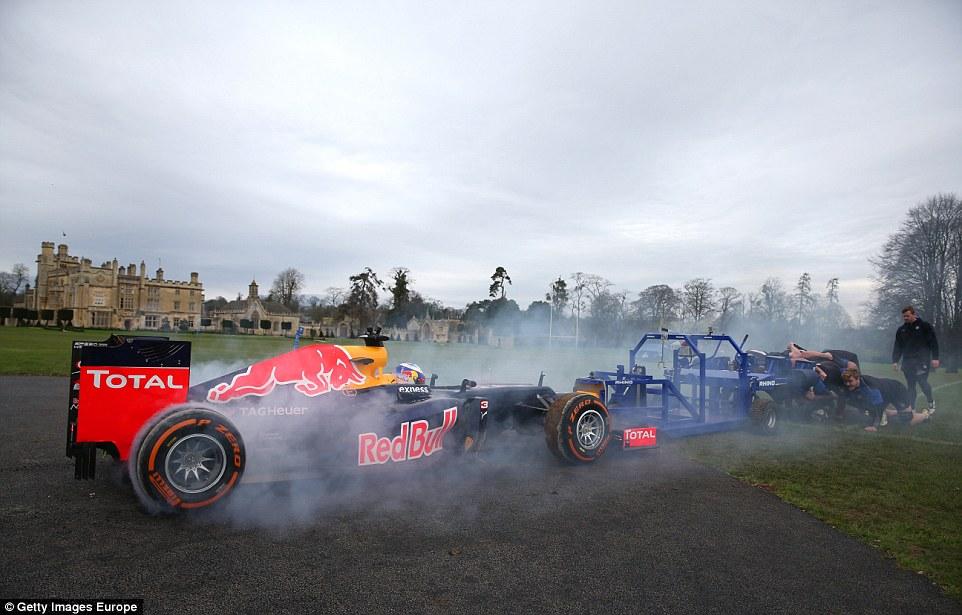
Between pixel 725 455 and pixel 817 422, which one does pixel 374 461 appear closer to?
pixel 725 455

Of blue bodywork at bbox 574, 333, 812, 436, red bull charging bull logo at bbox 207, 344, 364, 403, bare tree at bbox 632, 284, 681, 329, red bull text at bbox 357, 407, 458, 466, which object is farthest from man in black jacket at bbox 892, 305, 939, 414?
bare tree at bbox 632, 284, 681, 329

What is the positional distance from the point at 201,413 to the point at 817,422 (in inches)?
431

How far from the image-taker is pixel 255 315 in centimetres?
8750

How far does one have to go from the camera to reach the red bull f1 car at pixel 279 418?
166 inches

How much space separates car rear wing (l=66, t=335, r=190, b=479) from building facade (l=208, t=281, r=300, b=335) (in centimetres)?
7863

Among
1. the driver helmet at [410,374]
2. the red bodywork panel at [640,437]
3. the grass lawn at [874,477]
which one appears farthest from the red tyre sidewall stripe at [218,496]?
the grass lawn at [874,477]

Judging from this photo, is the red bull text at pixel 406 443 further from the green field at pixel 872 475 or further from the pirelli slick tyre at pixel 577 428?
the green field at pixel 872 475

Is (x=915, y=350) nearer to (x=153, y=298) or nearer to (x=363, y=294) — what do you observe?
(x=363, y=294)

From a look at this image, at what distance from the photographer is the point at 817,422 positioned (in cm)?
1030

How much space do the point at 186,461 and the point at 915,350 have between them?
12053 millimetres

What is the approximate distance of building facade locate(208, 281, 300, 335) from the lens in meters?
82.6

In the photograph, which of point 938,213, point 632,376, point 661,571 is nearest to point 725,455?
point 632,376

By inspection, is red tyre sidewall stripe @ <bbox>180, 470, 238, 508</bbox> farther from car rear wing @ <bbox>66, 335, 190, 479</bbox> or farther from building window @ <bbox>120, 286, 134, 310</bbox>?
building window @ <bbox>120, 286, 134, 310</bbox>

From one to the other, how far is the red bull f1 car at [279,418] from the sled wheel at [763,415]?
2.73 meters
